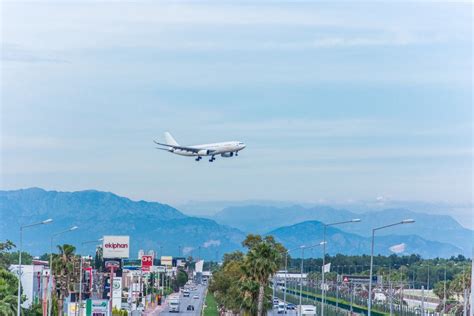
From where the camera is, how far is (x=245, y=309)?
115312 mm

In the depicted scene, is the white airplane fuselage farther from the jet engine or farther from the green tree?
the green tree

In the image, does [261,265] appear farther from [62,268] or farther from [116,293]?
[116,293]

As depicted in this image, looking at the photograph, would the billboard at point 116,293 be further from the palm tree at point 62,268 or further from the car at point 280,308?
the palm tree at point 62,268

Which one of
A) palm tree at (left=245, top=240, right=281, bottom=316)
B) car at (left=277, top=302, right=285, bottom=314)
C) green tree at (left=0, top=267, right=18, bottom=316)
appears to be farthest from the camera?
car at (left=277, top=302, right=285, bottom=314)

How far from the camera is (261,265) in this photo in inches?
4373

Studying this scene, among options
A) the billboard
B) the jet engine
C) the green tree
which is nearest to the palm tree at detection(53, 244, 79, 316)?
the green tree

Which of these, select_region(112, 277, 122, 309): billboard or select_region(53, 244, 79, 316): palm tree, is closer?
select_region(53, 244, 79, 316): palm tree

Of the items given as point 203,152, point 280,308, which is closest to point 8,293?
point 203,152

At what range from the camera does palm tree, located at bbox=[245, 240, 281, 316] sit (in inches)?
4382

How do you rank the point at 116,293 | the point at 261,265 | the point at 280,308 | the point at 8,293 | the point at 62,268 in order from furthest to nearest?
the point at 116,293 → the point at 280,308 → the point at 62,268 → the point at 261,265 → the point at 8,293

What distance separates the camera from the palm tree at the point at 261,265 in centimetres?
11131

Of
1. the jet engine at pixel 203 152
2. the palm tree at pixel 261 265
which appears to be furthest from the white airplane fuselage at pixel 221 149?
the palm tree at pixel 261 265

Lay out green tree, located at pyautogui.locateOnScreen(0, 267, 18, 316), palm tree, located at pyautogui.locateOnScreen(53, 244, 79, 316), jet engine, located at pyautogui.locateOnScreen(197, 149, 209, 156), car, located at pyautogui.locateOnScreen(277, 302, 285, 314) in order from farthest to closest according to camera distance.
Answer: car, located at pyautogui.locateOnScreen(277, 302, 285, 314), jet engine, located at pyautogui.locateOnScreen(197, 149, 209, 156), palm tree, located at pyautogui.locateOnScreen(53, 244, 79, 316), green tree, located at pyautogui.locateOnScreen(0, 267, 18, 316)

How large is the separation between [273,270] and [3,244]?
5971 cm
